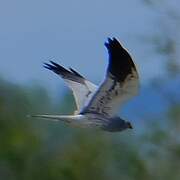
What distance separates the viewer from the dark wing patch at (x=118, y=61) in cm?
855

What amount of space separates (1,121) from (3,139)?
0.28m

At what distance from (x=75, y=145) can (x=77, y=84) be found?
971cm

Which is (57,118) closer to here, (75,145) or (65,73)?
(65,73)

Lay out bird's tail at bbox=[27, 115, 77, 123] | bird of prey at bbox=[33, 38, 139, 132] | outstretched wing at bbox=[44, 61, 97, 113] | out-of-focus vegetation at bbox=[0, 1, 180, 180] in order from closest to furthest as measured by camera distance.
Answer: bird's tail at bbox=[27, 115, 77, 123]
bird of prey at bbox=[33, 38, 139, 132]
outstretched wing at bbox=[44, 61, 97, 113]
out-of-focus vegetation at bbox=[0, 1, 180, 180]

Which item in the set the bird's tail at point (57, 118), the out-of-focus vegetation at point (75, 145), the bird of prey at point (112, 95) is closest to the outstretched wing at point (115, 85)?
the bird of prey at point (112, 95)

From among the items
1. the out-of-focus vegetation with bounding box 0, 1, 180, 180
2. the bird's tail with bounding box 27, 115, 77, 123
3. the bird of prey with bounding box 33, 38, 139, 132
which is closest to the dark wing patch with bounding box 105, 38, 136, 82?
the bird of prey with bounding box 33, 38, 139, 132

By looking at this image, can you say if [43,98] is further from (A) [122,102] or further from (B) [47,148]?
(A) [122,102]

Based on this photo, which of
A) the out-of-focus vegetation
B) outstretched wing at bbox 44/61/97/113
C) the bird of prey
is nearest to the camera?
the bird of prey

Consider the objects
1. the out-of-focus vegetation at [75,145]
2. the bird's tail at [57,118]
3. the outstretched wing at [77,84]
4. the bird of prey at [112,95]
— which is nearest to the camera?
the bird's tail at [57,118]

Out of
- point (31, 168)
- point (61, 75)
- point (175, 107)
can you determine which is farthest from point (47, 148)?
point (61, 75)

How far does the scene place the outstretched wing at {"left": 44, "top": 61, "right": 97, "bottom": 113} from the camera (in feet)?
29.7

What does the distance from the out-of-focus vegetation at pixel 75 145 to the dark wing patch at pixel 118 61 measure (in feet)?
24.5

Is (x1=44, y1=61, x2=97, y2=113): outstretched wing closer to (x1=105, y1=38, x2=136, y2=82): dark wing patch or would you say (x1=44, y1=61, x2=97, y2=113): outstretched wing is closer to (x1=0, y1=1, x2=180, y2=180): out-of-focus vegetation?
(x1=105, y1=38, x2=136, y2=82): dark wing patch

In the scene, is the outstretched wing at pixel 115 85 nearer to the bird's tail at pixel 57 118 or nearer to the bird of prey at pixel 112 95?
the bird of prey at pixel 112 95
